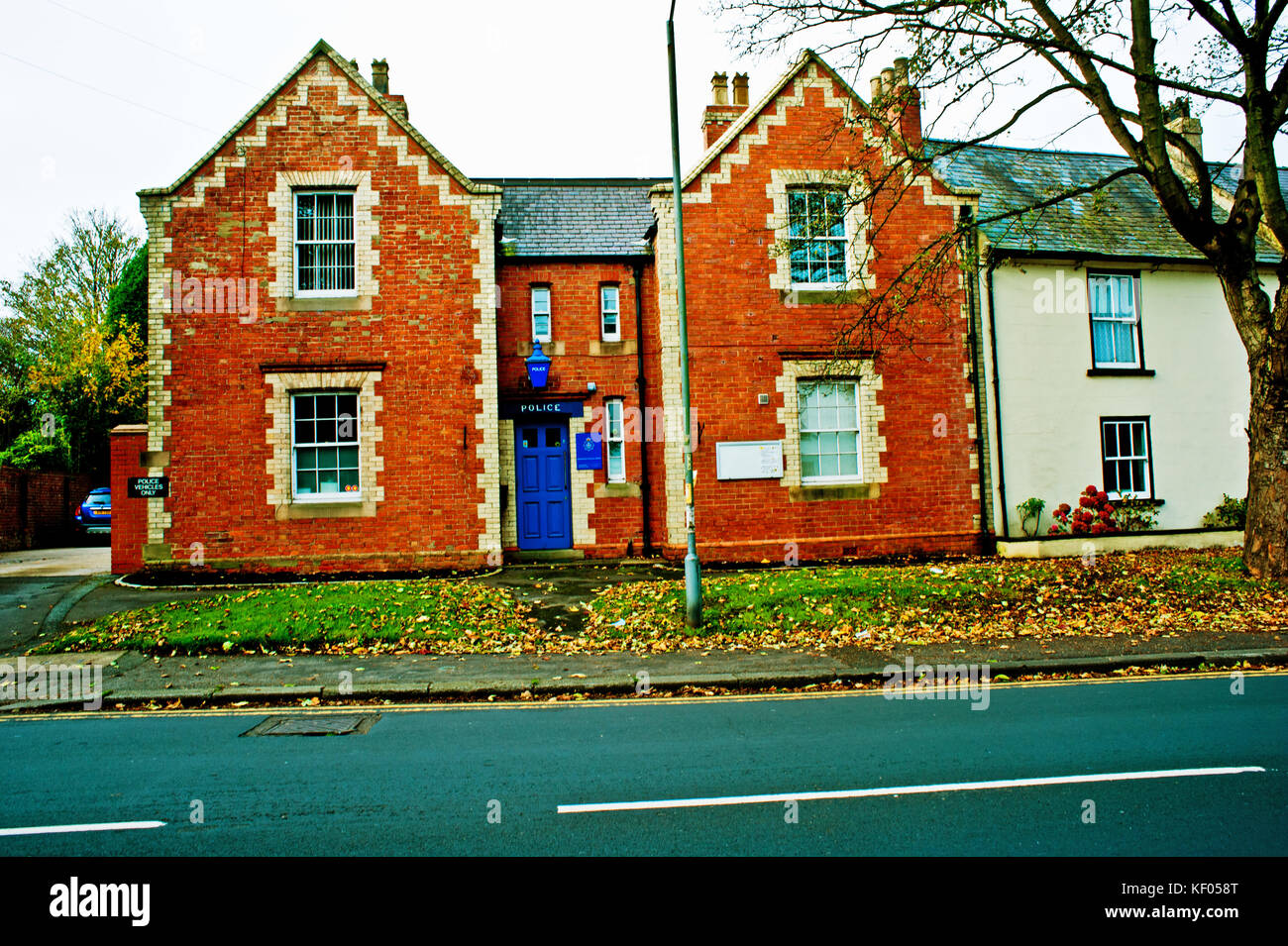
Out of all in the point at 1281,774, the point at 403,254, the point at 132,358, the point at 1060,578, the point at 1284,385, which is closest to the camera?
the point at 1281,774

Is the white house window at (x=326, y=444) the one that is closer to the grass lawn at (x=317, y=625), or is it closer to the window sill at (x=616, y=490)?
the grass lawn at (x=317, y=625)

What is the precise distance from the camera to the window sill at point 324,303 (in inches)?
625

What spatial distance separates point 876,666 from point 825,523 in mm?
7900

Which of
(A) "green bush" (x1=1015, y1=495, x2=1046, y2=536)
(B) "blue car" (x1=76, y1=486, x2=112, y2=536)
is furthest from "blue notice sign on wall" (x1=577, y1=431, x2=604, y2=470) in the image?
(B) "blue car" (x1=76, y1=486, x2=112, y2=536)

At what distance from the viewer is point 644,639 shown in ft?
35.4

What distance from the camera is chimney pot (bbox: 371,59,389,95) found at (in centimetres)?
1889

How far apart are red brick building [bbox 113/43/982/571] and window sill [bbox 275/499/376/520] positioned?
41mm

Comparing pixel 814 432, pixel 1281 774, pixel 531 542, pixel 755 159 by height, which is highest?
pixel 755 159

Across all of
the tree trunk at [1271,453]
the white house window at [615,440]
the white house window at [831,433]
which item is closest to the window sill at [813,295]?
the white house window at [831,433]

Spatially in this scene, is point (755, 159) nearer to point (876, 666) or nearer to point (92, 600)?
point (876, 666)

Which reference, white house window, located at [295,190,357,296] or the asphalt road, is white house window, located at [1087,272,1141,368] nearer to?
the asphalt road

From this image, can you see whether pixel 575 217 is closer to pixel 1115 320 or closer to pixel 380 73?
pixel 380 73

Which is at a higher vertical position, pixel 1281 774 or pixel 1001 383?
pixel 1001 383
